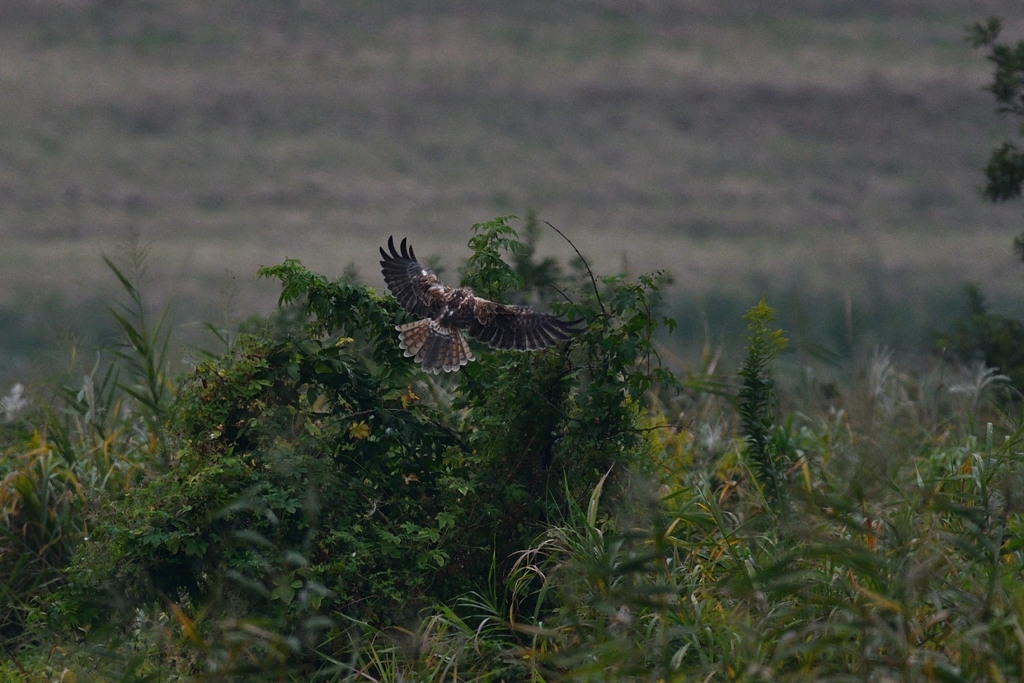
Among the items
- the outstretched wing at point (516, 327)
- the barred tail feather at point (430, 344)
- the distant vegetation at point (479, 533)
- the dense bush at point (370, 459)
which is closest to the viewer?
the distant vegetation at point (479, 533)

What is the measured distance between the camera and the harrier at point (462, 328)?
201 inches

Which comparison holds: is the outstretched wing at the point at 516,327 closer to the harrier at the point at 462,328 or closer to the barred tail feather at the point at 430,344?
the harrier at the point at 462,328

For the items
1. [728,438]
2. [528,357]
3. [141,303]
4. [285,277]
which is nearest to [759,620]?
[528,357]

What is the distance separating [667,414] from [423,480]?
11.4 ft

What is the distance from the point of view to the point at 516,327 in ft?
16.9

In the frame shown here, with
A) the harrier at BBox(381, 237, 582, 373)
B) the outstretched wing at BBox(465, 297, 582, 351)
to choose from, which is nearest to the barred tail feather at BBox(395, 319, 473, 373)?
the harrier at BBox(381, 237, 582, 373)

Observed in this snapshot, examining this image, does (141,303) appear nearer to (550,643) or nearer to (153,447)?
(153,447)

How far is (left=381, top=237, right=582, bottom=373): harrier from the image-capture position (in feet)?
16.8

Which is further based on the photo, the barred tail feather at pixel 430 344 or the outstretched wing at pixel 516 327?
the barred tail feather at pixel 430 344

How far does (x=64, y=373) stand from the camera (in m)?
7.54

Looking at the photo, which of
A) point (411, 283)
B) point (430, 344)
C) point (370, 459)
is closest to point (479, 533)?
point (370, 459)

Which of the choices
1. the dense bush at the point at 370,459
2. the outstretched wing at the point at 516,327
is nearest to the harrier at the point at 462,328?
the outstretched wing at the point at 516,327

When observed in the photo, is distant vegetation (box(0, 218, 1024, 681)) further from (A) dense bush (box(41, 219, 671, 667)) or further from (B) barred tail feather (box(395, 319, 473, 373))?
(B) barred tail feather (box(395, 319, 473, 373))

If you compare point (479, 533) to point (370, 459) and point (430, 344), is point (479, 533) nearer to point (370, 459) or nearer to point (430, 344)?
point (370, 459)
